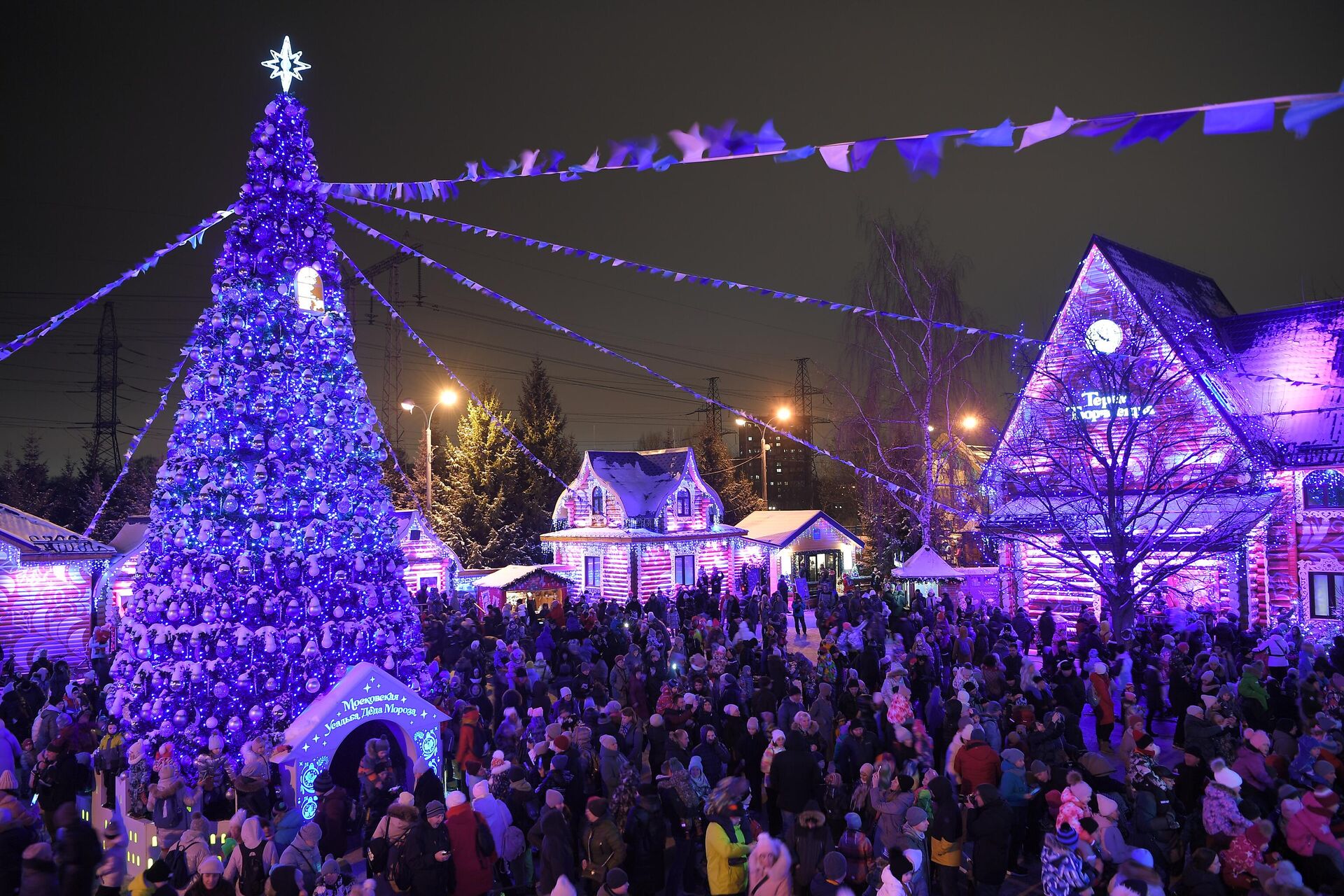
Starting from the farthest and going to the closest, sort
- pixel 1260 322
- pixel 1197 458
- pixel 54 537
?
1. pixel 1260 322
2. pixel 54 537
3. pixel 1197 458

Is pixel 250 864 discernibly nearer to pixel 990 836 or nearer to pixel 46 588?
pixel 990 836

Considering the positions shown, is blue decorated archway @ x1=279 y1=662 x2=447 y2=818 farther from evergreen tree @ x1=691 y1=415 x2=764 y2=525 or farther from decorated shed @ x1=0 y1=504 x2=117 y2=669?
evergreen tree @ x1=691 y1=415 x2=764 y2=525

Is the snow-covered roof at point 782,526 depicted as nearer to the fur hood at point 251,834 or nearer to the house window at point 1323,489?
the house window at point 1323,489

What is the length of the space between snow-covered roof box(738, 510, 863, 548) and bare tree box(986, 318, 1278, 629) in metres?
11.6

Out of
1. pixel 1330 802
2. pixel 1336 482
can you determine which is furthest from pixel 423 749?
pixel 1336 482

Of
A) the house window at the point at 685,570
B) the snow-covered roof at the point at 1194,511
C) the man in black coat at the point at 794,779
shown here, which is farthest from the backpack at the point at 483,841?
the house window at the point at 685,570

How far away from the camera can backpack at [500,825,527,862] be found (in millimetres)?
8008

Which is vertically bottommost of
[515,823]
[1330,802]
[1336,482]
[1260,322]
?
[515,823]

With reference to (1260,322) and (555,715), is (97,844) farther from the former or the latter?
(1260,322)

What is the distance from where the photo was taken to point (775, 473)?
109438 millimetres

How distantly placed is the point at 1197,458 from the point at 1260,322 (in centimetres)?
721

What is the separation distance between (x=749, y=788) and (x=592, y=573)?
25790 mm

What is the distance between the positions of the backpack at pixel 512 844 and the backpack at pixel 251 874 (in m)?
2.05

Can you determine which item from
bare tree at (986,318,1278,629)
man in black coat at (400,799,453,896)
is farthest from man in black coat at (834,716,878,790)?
bare tree at (986,318,1278,629)
